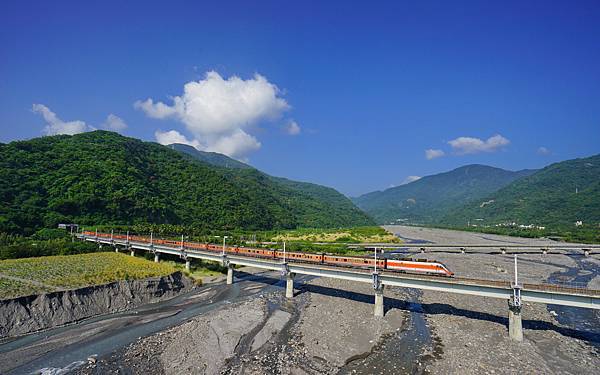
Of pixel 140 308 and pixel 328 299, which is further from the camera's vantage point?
pixel 328 299

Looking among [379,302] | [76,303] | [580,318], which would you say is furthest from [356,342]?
[76,303]

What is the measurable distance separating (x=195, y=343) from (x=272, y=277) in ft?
95.1

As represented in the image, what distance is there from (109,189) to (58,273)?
68.5 meters

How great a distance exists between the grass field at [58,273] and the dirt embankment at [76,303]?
1.59 metres

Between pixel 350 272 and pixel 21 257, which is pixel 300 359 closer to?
pixel 350 272

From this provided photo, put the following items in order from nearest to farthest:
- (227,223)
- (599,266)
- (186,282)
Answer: (186,282) → (599,266) → (227,223)

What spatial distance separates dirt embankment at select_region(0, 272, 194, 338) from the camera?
90.8 ft

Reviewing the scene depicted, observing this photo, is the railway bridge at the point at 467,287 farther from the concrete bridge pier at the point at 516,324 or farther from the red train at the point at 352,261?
the red train at the point at 352,261

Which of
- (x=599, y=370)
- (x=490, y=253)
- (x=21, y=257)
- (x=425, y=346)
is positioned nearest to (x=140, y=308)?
(x=425, y=346)

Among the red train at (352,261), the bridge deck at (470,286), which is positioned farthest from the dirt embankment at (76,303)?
the bridge deck at (470,286)

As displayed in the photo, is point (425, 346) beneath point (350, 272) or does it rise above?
beneath

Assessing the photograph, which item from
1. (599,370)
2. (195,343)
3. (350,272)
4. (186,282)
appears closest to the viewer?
(599,370)

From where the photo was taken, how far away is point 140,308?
35.6m

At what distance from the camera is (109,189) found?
102312 mm
